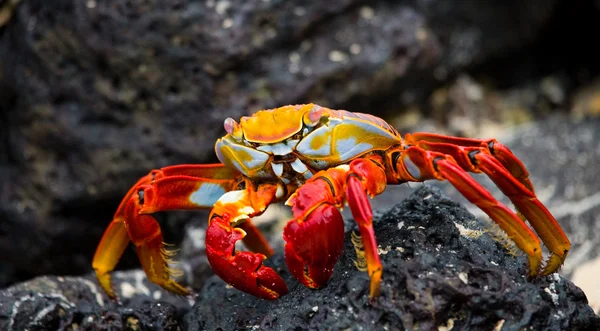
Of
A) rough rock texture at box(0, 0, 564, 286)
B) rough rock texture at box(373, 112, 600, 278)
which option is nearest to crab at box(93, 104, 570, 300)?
rough rock texture at box(373, 112, 600, 278)

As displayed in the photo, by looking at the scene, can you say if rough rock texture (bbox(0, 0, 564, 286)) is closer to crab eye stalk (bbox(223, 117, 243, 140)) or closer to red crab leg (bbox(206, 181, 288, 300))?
crab eye stalk (bbox(223, 117, 243, 140))

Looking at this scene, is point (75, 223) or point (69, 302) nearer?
point (69, 302)

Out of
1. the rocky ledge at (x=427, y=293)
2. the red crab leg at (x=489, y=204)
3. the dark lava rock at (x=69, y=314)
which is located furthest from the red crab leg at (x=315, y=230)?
the dark lava rock at (x=69, y=314)

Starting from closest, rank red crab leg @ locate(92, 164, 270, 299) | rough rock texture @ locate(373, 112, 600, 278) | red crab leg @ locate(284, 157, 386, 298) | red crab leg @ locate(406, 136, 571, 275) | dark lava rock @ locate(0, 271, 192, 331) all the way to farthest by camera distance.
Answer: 1. red crab leg @ locate(284, 157, 386, 298)
2. red crab leg @ locate(406, 136, 571, 275)
3. red crab leg @ locate(92, 164, 270, 299)
4. dark lava rock @ locate(0, 271, 192, 331)
5. rough rock texture @ locate(373, 112, 600, 278)

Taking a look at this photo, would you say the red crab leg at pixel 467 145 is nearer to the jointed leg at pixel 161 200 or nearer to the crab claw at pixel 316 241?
Answer: the crab claw at pixel 316 241

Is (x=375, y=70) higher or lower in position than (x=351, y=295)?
higher

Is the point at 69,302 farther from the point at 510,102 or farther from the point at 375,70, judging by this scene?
the point at 510,102

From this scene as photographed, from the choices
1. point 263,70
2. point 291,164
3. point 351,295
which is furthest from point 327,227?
point 263,70
